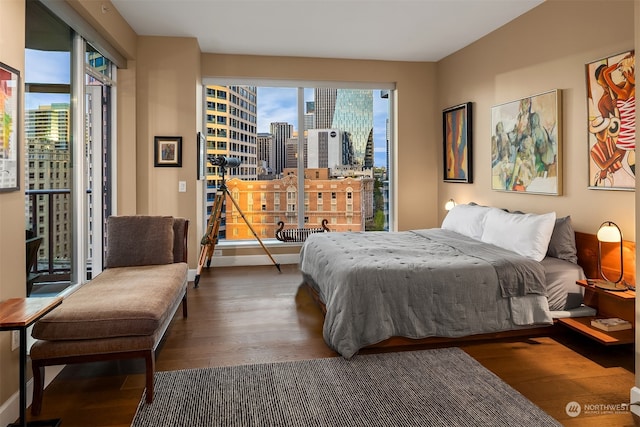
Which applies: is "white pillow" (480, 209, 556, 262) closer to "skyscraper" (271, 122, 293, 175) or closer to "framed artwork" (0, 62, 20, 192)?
"skyscraper" (271, 122, 293, 175)

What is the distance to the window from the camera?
5.91 meters

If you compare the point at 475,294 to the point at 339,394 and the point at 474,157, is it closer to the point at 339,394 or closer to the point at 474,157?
the point at 339,394

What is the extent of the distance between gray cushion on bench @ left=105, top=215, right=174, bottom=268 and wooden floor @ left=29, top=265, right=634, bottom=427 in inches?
23.7

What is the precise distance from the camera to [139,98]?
4.83 metres

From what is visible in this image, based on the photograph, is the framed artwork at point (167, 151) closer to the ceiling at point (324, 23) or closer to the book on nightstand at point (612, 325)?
the ceiling at point (324, 23)

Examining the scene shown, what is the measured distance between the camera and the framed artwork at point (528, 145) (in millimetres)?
3775

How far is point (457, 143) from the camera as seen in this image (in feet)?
17.9

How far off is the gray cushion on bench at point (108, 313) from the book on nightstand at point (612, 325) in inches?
113

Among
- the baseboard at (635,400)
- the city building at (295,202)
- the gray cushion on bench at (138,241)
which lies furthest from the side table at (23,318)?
the city building at (295,202)

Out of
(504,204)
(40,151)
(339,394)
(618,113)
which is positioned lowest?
(339,394)

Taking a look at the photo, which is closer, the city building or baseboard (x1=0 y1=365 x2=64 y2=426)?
baseboard (x1=0 y1=365 x2=64 y2=426)

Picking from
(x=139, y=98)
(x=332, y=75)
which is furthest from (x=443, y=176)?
(x=139, y=98)

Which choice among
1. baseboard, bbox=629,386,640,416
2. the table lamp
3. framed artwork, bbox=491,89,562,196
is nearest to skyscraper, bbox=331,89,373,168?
framed artwork, bbox=491,89,562,196

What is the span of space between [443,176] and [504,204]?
146cm
